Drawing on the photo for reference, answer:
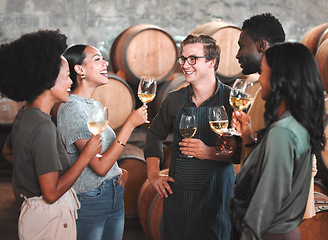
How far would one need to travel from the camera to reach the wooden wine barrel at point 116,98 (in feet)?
13.9

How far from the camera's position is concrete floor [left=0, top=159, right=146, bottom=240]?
3.91 m

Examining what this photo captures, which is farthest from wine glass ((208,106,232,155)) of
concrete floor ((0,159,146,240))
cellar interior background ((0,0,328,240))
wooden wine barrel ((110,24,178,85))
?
cellar interior background ((0,0,328,240))

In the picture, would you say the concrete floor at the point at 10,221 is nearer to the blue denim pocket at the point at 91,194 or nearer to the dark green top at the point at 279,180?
the blue denim pocket at the point at 91,194

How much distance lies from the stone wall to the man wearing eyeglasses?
12.8 feet

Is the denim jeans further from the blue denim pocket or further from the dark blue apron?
the dark blue apron

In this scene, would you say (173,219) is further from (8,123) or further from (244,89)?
(8,123)

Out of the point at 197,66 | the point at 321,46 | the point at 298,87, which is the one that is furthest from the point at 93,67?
the point at 321,46

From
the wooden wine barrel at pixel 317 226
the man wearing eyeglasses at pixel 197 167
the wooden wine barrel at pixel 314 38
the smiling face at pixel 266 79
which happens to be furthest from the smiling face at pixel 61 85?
the wooden wine barrel at pixel 314 38

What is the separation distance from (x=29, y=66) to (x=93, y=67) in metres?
0.57

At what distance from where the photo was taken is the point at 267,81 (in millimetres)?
1499

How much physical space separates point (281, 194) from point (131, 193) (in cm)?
275

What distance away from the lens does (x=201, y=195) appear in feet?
7.36

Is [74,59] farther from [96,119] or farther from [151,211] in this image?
[151,211]

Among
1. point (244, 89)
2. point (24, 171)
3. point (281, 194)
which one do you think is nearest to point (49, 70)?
point (24, 171)
